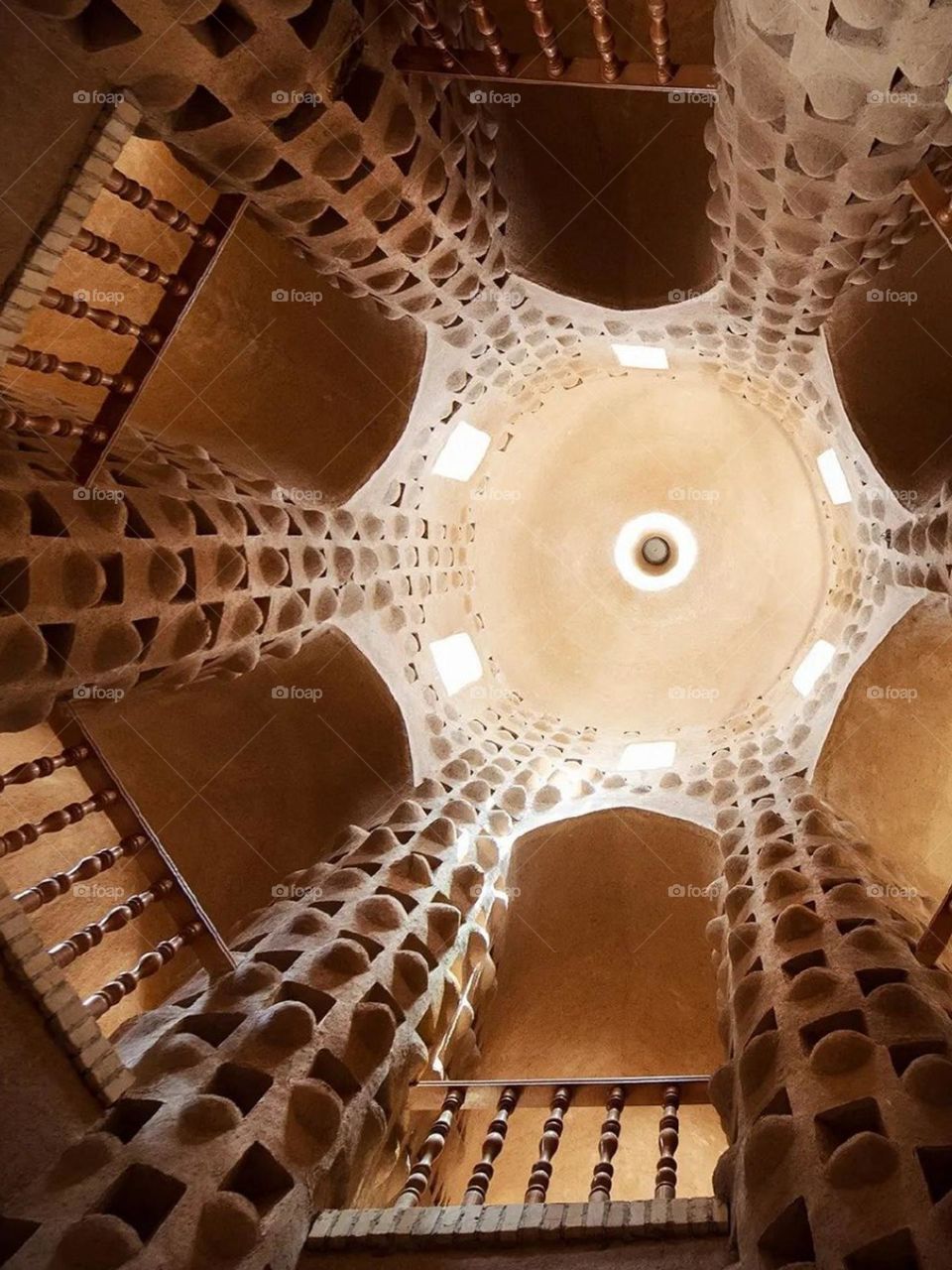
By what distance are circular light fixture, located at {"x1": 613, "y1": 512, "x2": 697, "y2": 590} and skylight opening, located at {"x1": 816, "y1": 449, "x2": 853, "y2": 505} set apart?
2570mm

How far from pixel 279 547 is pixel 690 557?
24.2 ft

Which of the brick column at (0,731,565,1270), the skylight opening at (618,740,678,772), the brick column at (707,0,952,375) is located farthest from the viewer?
the skylight opening at (618,740,678,772)

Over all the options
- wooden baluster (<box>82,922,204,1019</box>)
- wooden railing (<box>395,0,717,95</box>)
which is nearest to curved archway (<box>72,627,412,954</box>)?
wooden baluster (<box>82,922,204,1019</box>)

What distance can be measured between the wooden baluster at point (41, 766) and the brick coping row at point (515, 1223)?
8.80 feet

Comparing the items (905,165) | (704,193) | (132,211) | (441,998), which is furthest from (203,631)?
(704,193)

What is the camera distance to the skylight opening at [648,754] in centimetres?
1208

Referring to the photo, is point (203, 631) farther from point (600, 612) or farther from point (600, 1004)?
point (600, 612)

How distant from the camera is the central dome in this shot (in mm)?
13508

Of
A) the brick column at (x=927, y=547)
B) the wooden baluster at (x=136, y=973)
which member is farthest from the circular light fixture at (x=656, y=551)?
the wooden baluster at (x=136, y=973)

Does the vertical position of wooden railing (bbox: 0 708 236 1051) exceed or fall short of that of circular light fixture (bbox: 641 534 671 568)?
it falls short

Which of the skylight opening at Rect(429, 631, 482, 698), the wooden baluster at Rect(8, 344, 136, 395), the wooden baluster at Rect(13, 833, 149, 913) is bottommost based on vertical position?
the wooden baluster at Rect(13, 833, 149, 913)

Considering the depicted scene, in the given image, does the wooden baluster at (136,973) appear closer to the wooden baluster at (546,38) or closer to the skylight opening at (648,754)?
the wooden baluster at (546,38)

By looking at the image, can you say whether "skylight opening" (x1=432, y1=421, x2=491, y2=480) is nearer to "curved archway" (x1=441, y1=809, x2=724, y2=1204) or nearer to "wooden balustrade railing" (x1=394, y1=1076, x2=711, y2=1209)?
"curved archway" (x1=441, y1=809, x2=724, y2=1204)

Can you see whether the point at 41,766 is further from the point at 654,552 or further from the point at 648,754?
the point at 654,552
